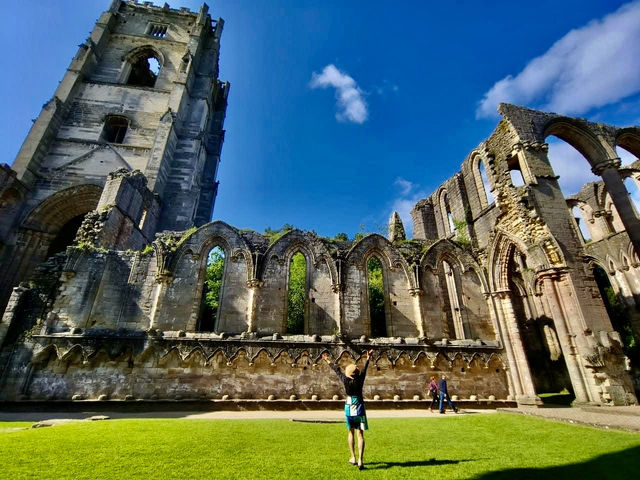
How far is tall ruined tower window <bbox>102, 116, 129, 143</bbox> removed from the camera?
65.3ft

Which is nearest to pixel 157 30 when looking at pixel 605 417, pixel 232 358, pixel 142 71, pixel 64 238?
pixel 142 71

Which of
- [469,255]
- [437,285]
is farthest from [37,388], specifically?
[469,255]

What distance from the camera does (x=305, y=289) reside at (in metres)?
11.6

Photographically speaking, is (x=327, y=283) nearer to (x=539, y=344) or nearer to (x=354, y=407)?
(x=354, y=407)

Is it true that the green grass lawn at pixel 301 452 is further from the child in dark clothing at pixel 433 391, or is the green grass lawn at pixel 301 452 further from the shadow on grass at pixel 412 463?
the child in dark clothing at pixel 433 391

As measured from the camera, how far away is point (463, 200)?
16.3 meters

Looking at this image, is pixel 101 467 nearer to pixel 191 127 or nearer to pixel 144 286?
pixel 144 286

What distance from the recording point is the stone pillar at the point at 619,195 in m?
12.0

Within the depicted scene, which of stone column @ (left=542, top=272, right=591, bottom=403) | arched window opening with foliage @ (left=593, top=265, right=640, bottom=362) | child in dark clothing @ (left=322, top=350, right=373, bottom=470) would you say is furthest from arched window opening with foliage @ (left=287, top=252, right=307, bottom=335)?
arched window opening with foliage @ (left=593, top=265, right=640, bottom=362)

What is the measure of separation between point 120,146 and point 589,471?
2319 centimetres

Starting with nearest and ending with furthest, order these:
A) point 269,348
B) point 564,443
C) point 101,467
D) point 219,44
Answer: point 101,467
point 564,443
point 269,348
point 219,44

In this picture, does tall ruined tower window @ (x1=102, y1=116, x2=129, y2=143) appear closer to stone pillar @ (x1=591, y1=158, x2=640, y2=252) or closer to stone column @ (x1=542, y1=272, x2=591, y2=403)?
stone column @ (x1=542, y1=272, x2=591, y2=403)

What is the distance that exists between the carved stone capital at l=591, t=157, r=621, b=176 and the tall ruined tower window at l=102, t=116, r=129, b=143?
25339mm

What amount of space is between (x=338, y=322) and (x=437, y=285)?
460 cm
